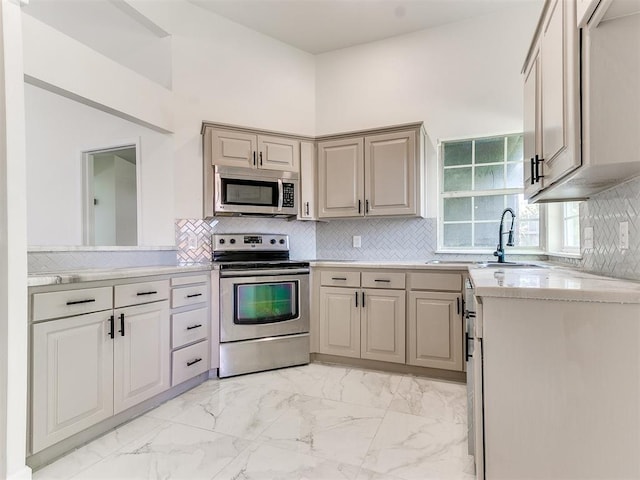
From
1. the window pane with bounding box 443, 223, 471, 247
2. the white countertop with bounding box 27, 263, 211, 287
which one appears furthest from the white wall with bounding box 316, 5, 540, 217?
the white countertop with bounding box 27, 263, 211, 287

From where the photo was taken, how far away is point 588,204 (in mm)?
2002

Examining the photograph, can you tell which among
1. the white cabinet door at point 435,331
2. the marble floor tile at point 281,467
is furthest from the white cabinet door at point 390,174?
the marble floor tile at point 281,467

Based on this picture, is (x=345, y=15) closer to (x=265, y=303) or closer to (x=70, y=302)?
(x=265, y=303)

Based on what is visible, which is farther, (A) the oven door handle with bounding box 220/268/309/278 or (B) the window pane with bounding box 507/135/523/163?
(B) the window pane with bounding box 507/135/523/163

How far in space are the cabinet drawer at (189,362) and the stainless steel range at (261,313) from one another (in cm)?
14

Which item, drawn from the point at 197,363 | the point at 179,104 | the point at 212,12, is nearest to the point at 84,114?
the point at 179,104

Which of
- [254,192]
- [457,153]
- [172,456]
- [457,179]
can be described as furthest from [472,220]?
[172,456]

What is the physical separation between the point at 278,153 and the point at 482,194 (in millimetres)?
1936

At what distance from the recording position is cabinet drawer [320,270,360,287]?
9.96 feet

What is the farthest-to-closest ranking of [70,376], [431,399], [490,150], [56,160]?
[56,160]
[490,150]
[431,399]
[70,376]

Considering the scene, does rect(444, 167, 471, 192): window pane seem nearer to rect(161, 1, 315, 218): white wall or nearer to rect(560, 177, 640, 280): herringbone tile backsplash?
rect(560, 177, 640, 280): herringbone tile backsplash

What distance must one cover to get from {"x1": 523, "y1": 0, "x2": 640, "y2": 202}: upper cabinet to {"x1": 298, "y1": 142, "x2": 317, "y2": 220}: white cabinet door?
7.43 feet

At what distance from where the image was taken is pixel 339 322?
310 cm

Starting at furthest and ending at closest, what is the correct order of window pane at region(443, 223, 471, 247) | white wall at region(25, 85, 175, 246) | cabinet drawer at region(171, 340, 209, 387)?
white wall at region(25, 85, 175, 246), window pane at region(443, 223, 471, 247), cabinet drawer at region(171, 340, 209, 387)
